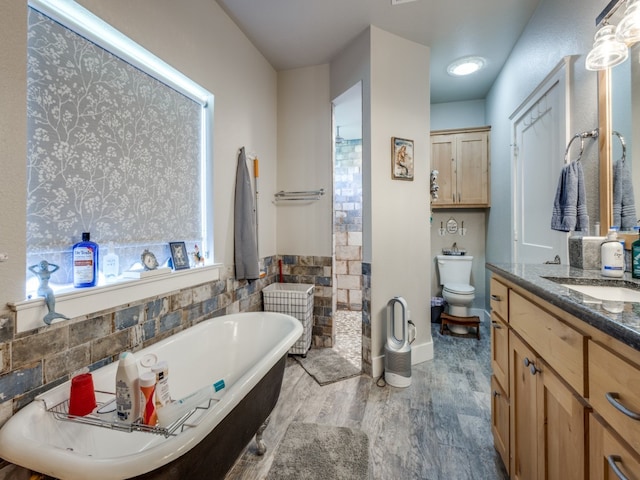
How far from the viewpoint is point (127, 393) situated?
39.2 inches

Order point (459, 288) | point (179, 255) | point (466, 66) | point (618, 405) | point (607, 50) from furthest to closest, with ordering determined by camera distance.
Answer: point (459, 288) → point (466, 66) → point (179, 255) → point (607, 50) → point (618, 405)

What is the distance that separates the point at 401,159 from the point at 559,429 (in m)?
2.07

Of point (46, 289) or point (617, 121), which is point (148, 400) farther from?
point (617, 121)

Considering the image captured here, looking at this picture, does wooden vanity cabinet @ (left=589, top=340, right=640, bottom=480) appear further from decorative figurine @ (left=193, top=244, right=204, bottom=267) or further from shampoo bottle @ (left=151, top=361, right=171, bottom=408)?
decorative figurine @ (left=193, top=244, right=204, bottom=267)

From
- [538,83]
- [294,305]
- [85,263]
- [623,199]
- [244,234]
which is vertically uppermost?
[538,83]

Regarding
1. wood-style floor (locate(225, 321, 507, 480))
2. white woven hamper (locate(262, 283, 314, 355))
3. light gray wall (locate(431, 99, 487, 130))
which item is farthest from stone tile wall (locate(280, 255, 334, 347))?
light gray wall (locate(431, 99, 487, 130))

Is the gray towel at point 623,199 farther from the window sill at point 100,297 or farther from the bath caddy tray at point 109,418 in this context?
the window sill at point 100,297

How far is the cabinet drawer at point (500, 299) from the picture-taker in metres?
1.31

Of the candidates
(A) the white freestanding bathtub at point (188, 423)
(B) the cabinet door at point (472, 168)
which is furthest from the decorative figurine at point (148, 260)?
(B) the cabinet door at point (472, 168)

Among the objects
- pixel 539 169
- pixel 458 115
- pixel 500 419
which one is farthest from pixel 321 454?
pixel 458 115

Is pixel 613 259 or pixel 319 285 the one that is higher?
pixel 613 259

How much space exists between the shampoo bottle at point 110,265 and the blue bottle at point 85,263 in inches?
4.4

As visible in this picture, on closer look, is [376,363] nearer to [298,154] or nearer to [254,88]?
[298,154]

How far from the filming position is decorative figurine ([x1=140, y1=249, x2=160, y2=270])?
5.08ft
